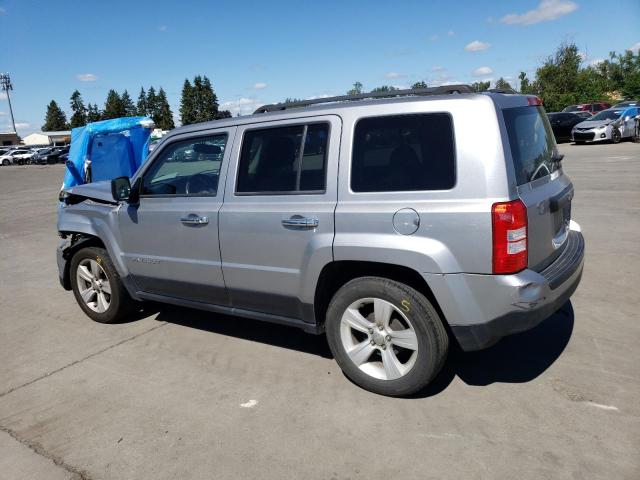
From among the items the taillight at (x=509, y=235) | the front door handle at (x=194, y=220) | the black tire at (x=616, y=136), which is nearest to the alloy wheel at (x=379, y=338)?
the taillight at (x=509, y=235)

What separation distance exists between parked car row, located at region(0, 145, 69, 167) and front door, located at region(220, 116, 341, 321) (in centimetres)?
5361

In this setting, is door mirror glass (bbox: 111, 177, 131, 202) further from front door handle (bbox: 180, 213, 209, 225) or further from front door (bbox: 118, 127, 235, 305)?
front door handle (bbox: 180, 213, 209, 225)

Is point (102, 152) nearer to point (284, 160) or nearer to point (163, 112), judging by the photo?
point (284, 160)

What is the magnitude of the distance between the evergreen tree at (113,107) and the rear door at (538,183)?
111043 mm

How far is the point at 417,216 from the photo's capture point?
310cm

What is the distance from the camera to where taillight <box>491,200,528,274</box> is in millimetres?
2893

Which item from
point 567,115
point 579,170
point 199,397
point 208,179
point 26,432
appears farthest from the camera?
point 567,115

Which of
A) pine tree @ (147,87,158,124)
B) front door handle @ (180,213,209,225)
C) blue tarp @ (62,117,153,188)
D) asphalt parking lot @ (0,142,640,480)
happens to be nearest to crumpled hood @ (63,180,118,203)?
front door handle @ (180,213,209,225)

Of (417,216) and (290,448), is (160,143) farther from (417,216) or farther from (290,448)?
(290,448)

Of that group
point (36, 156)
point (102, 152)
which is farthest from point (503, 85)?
point (36, 156)

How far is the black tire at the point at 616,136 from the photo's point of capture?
2173 cm

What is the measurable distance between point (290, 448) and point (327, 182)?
5.47 feet

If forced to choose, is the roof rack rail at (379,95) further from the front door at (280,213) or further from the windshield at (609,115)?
the windshield at (609,115)

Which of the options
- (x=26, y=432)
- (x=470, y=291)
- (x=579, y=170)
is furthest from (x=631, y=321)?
(x=579, y=170)
